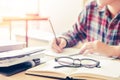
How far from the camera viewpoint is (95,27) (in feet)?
5.25

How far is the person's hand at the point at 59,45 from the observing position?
1225 millimetres

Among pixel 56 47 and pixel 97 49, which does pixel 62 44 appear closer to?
pixel 56 47

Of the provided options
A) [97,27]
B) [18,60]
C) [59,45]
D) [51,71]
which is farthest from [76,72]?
[97,27]

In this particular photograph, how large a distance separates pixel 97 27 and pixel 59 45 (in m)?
0.40

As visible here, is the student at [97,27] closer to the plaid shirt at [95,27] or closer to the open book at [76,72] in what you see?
the plaid shirt at [95,27]

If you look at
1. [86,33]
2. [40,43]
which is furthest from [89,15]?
[40,43]

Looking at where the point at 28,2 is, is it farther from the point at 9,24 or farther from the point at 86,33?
the point at 86,33

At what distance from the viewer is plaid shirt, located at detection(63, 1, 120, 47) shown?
4.82ft

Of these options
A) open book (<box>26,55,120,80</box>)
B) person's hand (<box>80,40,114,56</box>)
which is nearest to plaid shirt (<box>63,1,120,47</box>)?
person's hand (<box>80,40,114,56</box>)

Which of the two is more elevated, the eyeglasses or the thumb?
the thumb

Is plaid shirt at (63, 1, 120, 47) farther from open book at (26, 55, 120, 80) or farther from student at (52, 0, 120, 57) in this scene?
open book at (26, 55, 120, 80)

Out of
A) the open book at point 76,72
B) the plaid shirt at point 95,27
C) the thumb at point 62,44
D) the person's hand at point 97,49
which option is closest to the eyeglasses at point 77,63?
the open book at point 76,72

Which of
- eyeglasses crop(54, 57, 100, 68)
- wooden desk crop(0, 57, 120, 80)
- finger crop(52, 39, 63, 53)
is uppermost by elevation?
finger crop(52, 39, 63, 53)

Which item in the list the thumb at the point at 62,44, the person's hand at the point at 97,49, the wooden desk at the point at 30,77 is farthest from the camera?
the thumb at the point at 62,44
